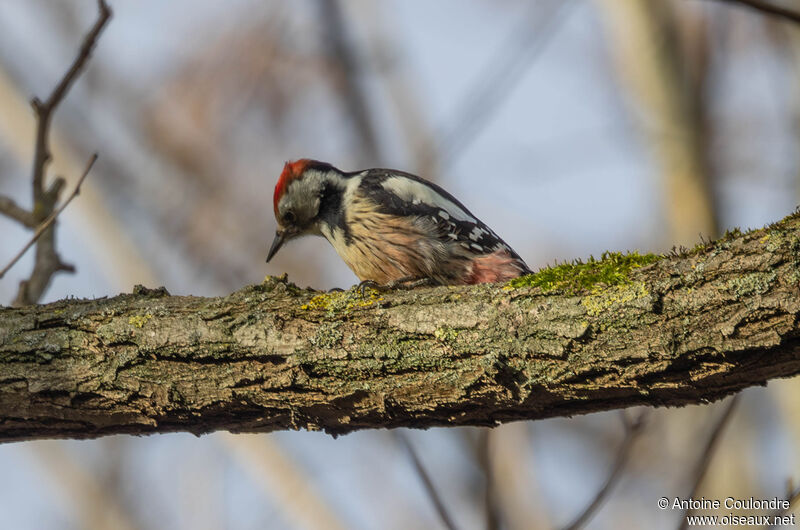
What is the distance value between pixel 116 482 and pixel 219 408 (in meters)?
5.55

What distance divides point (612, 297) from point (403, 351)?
2.06 ft

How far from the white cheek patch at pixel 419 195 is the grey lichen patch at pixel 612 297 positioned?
71.1 inches

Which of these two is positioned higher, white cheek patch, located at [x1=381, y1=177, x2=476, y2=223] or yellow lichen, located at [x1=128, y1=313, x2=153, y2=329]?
white cheek patch, located at [x1=381, y1=177, x2=476, y2=223]

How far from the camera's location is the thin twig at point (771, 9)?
2270mm

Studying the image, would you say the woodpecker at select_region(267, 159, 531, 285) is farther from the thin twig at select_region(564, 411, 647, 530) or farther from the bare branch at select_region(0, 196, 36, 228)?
the bare branch at select_region(0, 196, 36, 228)

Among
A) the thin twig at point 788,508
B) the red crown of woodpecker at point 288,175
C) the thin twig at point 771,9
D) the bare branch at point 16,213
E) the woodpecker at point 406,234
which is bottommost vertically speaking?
the thin twig at point 788,508

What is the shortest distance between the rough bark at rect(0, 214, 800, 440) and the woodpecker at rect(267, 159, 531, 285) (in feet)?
4.22

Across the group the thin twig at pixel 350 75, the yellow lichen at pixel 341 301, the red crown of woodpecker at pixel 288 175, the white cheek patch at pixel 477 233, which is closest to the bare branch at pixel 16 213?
the red crown of woodpecker at pixel 288 175

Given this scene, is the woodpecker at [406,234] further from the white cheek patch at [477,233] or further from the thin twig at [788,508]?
the thin twig at [788,508]

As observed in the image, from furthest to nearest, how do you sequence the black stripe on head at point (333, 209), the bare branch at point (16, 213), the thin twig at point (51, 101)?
the black stripe on head at point (333, 209) → the bare branch at point (16, 213) → the thin twig at point (51, 101)

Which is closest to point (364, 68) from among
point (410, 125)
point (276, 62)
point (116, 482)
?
point (410, 125)

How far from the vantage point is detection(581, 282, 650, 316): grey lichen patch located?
226cm

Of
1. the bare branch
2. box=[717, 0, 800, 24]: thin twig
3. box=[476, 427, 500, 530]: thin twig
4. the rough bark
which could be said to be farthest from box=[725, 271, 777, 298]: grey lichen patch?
the bare branch

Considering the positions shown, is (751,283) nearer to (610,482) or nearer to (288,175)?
(610,482)
